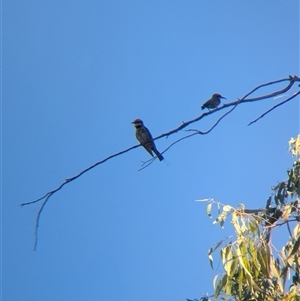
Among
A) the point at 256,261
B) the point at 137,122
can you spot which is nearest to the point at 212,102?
the point at 137,122

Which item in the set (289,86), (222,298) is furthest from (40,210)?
(222,298)

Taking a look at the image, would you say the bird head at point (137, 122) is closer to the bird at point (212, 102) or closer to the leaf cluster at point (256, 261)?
the bird at point (212, 102)

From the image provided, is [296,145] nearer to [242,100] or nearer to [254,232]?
[254,232]

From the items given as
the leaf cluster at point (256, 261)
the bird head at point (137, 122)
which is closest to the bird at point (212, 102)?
the bird head at point (137, 122)

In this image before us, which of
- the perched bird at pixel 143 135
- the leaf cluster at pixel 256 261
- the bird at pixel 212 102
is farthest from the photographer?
the bird at pixel 212 102

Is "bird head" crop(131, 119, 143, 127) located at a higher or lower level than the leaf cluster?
higher

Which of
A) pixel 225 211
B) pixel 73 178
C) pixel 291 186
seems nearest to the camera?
pixel 73 178

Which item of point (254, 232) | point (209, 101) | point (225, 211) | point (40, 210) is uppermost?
point (209, 101)

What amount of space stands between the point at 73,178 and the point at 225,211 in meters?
1.73

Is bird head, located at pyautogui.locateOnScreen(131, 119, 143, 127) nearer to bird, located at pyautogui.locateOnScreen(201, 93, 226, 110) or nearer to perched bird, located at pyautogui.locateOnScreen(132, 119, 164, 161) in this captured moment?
perched bird, located at pyautogui.locateOnScreen(132, 119, 164, 161)

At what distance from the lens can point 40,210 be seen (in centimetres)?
220

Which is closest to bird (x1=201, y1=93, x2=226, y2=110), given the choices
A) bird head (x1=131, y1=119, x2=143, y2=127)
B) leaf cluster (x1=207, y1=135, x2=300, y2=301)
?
bird head (x1=131, y1=119, x2=143, y2=127)

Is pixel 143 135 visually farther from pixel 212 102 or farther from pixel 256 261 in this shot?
pixel 256 261

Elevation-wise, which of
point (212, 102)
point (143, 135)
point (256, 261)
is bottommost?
point (256, 261)
